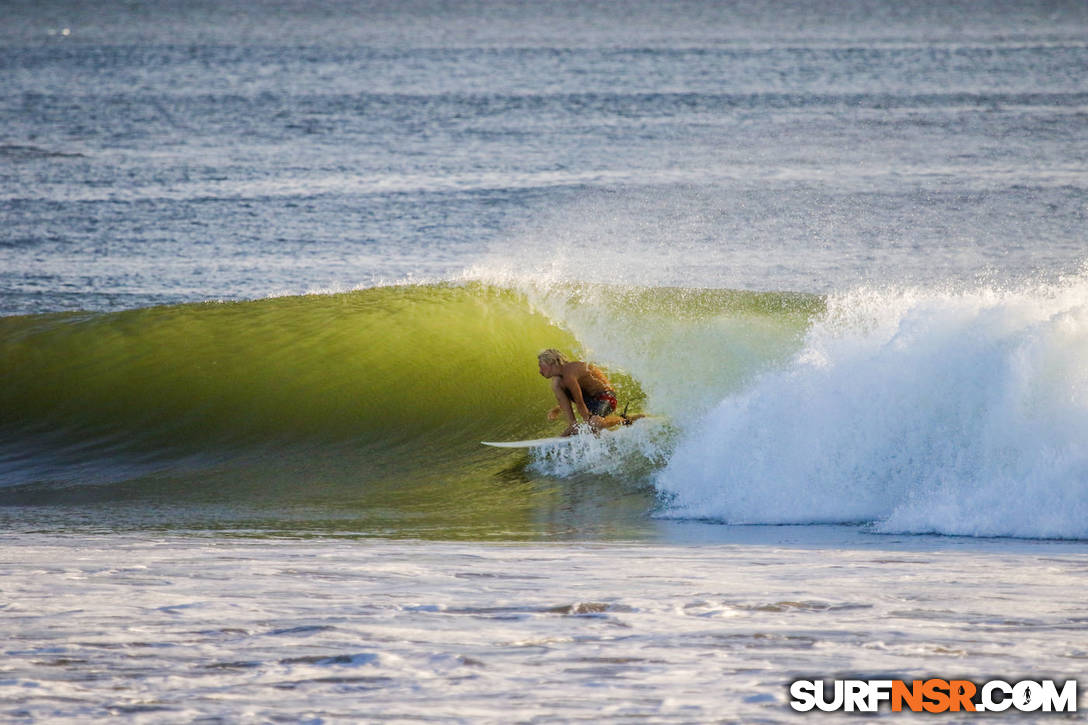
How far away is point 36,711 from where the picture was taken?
3.94 m

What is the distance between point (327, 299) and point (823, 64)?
37587 millimetres

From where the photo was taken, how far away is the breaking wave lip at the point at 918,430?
23.5 ft

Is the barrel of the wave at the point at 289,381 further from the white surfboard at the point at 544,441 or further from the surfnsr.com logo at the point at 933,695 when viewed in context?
the surfnsr.com logo at the point at 933,695

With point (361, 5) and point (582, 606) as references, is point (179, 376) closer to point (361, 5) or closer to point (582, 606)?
point (582, 606)

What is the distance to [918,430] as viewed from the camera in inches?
314

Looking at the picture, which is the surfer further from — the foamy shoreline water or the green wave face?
the foamy shoreline water

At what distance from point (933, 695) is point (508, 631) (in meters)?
1.57

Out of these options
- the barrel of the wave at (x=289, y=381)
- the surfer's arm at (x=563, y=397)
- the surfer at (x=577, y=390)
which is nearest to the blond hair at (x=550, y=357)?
the surfer at (x=577, y=390)

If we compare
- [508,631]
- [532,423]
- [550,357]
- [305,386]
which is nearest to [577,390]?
[550,357]

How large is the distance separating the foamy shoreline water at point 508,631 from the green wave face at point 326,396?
2.40 metres

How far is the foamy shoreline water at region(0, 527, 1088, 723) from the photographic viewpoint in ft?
13.1

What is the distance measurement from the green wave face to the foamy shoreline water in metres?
2.40

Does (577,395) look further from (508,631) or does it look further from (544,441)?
(508,631)

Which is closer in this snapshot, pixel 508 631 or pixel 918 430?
pixel 508 631
